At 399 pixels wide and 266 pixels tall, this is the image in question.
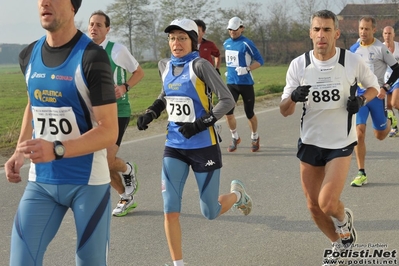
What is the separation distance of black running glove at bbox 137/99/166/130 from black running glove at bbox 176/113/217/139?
1.57ft

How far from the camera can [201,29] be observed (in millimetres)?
10461

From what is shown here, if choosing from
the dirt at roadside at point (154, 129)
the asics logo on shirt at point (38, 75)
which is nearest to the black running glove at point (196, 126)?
the asics logo on shirt at point (38, 75)

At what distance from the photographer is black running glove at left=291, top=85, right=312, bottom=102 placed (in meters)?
4.88

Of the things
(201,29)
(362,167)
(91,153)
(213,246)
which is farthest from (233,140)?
(91,153)

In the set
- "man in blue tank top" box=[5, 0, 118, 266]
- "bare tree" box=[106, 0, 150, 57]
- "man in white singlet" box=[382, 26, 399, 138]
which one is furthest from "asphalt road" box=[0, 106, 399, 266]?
"bare tree" box=[106, 0, 150, 57]

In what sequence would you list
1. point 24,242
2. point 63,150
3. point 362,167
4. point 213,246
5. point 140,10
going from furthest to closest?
point 140,10 < point 362,167 < point 213,246 < point 24,242 < point 63,150

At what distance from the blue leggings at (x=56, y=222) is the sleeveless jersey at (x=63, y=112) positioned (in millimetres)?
63

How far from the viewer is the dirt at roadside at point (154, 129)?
988cm

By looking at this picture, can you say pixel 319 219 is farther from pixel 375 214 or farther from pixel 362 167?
pixel 362 167

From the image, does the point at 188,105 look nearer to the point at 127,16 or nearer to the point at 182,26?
the point at 182,26

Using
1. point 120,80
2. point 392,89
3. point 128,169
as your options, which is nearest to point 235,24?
point 392,89

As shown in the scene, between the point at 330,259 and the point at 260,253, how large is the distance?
0.61 meters

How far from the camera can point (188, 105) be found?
526 cm

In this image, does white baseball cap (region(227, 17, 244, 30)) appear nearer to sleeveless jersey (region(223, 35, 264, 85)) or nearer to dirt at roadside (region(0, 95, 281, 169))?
sleeveless jersey (region(223, 35, 264, 85))
